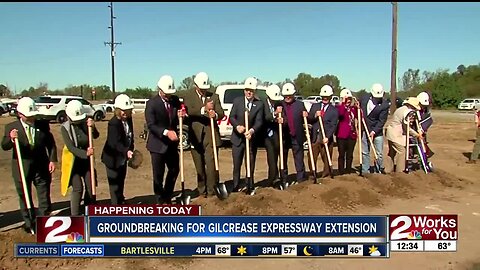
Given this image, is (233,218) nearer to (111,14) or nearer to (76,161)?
(76,161)

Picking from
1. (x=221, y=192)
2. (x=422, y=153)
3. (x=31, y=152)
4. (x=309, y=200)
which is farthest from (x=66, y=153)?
(x=422, y=153)

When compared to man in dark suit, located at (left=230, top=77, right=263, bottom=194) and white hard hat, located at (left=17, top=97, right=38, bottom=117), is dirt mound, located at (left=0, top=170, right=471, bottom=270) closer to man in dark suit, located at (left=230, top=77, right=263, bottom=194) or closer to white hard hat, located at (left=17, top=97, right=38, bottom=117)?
man in dark suit, located at (left=230, top=77, right=263, bottom=194)

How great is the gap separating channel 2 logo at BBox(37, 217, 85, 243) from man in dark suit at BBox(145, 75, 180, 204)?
1807 millimetres

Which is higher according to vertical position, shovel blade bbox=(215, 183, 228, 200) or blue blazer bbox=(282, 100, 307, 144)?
blue blazer bbox=(282, 100, 307, 144)

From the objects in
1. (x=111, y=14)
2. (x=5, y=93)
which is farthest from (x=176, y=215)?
(x=5, y=93)

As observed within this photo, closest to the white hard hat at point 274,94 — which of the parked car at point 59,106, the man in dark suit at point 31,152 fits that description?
the man in dark suit at point 31,152

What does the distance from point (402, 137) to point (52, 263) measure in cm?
672

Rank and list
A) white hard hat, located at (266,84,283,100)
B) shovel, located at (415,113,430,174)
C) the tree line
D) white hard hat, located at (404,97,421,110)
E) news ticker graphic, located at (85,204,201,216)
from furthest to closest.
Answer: the tree line
white hard hat, located at (404,97,421,110)
shovel, located at (415,113,430,174)
white hard hat, located at (266,84,283,100)
news ticker graphic, located at (85,204,201,216)

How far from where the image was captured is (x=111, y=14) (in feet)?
137

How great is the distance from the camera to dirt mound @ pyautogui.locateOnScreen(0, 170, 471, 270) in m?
4.91

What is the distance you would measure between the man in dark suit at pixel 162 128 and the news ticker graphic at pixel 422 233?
305 centimetres

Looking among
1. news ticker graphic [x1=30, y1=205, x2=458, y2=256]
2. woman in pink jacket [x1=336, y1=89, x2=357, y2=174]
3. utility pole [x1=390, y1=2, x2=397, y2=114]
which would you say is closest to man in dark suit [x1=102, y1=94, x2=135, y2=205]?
news ticker graphic [x1=30, y1=205, x2=458, y2=256]

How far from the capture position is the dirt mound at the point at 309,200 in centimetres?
491

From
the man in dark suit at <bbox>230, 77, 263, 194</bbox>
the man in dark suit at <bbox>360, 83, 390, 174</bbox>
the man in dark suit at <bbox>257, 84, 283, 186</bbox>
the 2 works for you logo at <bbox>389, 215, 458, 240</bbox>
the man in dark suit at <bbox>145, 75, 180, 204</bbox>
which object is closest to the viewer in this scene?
the 2 works for you logo at <bbox>389, 215, 458, 240</bbox>
